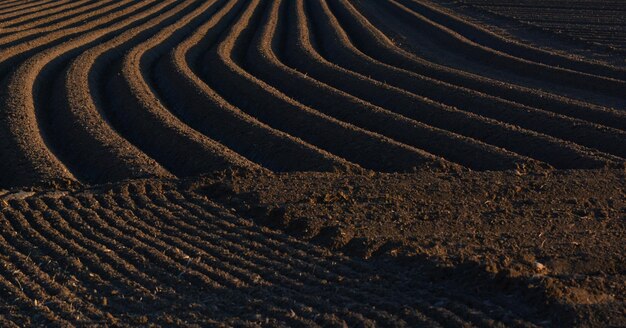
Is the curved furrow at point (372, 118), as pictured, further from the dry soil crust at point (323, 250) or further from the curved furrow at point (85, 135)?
the curved furrow at point (85, 135)

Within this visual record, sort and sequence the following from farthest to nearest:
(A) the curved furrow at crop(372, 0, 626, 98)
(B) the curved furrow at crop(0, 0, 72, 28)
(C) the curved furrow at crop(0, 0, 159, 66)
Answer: (B) the curved furrow at crop(0, 0, 72, 28)
(C) the curved furrow at crop(0, 0, 159, 66)
(A) the curved furrow at crop(372, 0, 626, 98)

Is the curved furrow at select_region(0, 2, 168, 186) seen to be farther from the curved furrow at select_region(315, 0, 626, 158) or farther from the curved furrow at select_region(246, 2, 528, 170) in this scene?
the curved furrow at select_region(315, 0, 626, 158)

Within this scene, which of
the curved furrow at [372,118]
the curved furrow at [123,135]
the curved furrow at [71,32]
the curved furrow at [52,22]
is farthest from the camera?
the curved furrow at [52,22]

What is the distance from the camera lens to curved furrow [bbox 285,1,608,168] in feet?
42.2

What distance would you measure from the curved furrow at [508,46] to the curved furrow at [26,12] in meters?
14.4

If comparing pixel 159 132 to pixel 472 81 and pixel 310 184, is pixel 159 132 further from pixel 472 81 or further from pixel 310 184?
pixel 472 81

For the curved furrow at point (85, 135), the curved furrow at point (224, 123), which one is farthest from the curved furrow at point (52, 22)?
the curved furrow at point (224, 123)

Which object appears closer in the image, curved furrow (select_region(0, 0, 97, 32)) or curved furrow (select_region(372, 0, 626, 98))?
curved furrow (select_region(372, 0, 626, 98))

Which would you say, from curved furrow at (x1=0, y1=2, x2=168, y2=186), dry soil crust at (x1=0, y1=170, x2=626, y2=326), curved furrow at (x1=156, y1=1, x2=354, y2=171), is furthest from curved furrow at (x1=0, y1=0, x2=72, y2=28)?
dry soil crust at (x1=0, y1=170, x2=626, y2=326)

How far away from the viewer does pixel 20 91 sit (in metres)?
16.9

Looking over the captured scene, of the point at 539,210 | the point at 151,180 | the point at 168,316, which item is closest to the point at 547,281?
the point at 539,210

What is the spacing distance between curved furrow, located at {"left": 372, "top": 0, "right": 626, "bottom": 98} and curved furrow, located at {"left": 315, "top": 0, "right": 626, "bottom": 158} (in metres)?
3.36

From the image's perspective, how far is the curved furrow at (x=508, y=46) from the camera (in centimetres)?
2012

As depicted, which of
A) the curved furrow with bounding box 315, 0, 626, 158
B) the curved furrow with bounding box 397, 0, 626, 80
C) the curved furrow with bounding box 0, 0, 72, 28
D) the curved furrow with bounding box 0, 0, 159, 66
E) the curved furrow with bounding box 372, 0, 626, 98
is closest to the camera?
the curved furrow with bounding box 315, 0, 626, 158
